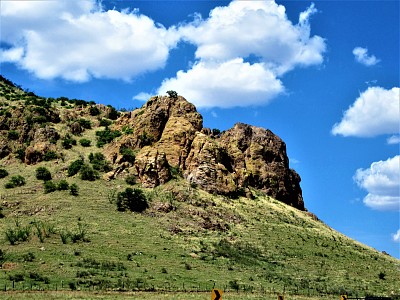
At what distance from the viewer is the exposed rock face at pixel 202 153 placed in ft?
281

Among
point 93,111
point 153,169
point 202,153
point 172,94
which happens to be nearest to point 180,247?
point 153,169

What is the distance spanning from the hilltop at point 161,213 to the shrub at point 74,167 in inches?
10.2

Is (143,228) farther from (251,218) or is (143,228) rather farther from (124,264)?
(251,218)

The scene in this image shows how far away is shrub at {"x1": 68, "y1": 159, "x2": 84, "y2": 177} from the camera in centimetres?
8515

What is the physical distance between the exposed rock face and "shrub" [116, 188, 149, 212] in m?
6.00

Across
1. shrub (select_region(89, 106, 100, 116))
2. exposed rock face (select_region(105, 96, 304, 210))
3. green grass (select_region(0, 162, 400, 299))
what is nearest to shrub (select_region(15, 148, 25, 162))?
green grass (select_region(0, 162, 400, 299))

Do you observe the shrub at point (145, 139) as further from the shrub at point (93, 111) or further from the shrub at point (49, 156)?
the shrub at point (93, 111)

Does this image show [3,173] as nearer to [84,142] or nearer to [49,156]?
[49,156]

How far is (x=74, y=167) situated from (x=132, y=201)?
1583cm

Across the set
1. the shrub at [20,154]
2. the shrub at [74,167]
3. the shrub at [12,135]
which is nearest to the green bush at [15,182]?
the shrub at [74,167]

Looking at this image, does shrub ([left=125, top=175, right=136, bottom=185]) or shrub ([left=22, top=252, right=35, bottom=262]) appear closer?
shrub ([left=22, top=252, right=35, bottom=262])

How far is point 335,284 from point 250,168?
136ft

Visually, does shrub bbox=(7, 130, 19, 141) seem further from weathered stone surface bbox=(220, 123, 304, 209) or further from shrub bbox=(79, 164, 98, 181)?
weathered stone surface bbox=(220, 123, 304, 209)

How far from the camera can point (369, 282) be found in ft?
218
